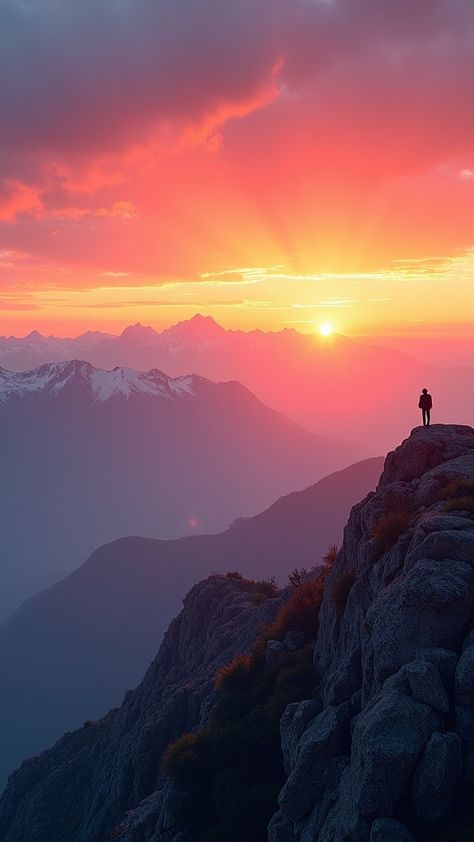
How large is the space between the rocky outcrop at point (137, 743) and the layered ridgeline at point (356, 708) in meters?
0.24

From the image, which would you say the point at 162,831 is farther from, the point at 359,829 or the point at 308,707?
the point at 359,829

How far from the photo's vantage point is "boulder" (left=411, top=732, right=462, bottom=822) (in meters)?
12.6

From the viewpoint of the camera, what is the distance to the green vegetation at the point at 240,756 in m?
20.8

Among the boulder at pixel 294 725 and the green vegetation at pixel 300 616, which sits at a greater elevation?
the boulder at pixel 294 725

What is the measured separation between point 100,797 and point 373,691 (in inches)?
1510

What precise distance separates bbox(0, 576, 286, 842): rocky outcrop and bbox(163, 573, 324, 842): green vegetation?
4.40m

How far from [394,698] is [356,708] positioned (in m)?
4.01

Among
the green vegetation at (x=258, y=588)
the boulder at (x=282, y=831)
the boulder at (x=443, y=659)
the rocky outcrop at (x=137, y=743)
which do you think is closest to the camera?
the boulder at (x=443, y=659)

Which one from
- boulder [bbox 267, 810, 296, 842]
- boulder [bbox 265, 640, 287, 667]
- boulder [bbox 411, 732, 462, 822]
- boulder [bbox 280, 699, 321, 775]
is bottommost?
boulder [bbox 265, 640, 287, 667]

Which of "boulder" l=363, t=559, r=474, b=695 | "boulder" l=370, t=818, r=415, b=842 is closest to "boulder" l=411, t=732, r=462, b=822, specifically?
"boulder" l=370, t=818, r=415, b=842

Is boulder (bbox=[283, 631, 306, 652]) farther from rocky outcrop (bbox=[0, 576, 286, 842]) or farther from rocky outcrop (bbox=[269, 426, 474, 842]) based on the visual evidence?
rocky outcrop (bbox=[0, 576, 286, 842])

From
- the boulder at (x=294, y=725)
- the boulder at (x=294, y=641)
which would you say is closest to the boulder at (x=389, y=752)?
the boulder at (x=294, y=725)

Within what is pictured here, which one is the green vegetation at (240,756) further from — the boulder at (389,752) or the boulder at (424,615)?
the boulder at (389,752)

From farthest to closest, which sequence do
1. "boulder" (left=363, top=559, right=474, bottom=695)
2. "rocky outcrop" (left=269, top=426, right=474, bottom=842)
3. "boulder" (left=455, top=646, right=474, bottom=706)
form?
"boulder" (left=363, top=559, right=474, bottom=695) → "boulder" (left=455, top=646, right=474, bottom=706) → "rocky outcrop" (left=269, top=426, right=474, bottom=842)
